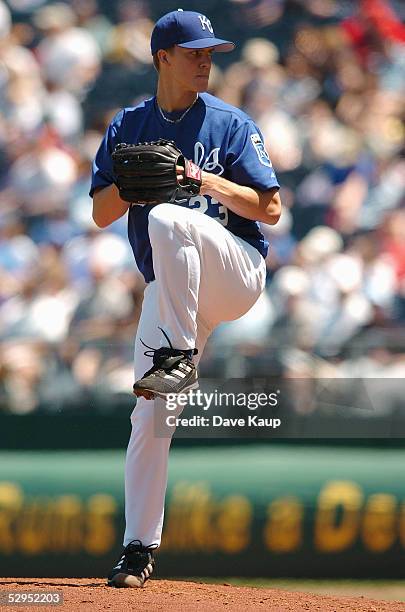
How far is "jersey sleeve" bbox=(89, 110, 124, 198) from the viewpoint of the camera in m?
4.14

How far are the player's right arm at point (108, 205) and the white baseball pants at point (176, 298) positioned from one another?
30cm

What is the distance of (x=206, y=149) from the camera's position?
406 centimetres

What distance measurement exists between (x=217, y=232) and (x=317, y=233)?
2762 mm

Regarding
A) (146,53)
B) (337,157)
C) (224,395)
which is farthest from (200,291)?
(146,53)

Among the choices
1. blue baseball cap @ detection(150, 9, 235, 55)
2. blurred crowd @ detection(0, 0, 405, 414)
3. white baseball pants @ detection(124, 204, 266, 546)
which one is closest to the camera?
white baseball pants @ detection(124, 204, 266, 546)

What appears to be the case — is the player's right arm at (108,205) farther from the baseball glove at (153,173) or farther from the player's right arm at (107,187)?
the baseball glove at (153,173)

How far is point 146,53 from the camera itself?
717 cm

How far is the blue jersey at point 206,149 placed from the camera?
4.02 m

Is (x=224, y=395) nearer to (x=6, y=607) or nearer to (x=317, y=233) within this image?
(x=317, y=233)

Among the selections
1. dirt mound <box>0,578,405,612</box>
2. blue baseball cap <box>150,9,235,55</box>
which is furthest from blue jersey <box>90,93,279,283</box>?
dirt mound <box>0,578,405,612</box>

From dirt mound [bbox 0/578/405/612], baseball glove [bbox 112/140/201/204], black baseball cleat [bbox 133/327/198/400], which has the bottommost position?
dirt mound [bbox 0/578/405/612]

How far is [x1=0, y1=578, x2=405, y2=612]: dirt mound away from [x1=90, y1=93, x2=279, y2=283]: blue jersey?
3.92ft

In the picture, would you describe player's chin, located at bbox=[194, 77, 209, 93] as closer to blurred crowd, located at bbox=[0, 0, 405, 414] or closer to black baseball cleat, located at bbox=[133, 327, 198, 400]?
black baseball cleat, located at bbox=[133, 327, 198, 400]

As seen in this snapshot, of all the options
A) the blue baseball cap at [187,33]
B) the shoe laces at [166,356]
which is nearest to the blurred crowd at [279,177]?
the shoe laces at [166,356]
